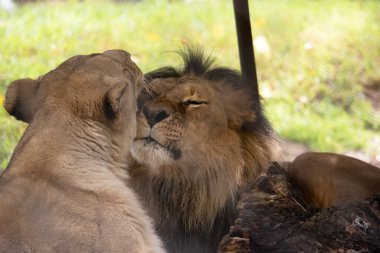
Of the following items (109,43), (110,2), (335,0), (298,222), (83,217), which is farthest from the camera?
(335,0)

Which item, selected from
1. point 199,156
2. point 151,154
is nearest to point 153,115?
point 151,154

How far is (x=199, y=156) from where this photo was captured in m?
3.06

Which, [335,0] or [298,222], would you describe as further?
[335,0]

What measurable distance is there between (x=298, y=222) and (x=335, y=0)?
3.40m

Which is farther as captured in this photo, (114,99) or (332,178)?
(332,178)

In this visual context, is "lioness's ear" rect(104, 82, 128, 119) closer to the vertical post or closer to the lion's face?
the lion's face

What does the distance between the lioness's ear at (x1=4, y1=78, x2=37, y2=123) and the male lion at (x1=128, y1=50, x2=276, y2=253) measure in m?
0.41

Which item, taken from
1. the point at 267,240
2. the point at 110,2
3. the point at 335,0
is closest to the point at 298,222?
the point at 267,240

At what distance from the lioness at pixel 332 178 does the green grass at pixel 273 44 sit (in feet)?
5.07

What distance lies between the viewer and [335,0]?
5.79m

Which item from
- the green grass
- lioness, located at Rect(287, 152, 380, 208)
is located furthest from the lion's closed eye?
the green grass

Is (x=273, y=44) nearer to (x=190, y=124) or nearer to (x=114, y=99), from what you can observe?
(x=190, y=124)

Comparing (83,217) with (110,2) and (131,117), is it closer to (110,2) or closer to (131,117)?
(131,117)

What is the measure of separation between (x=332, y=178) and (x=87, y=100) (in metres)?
0.94
